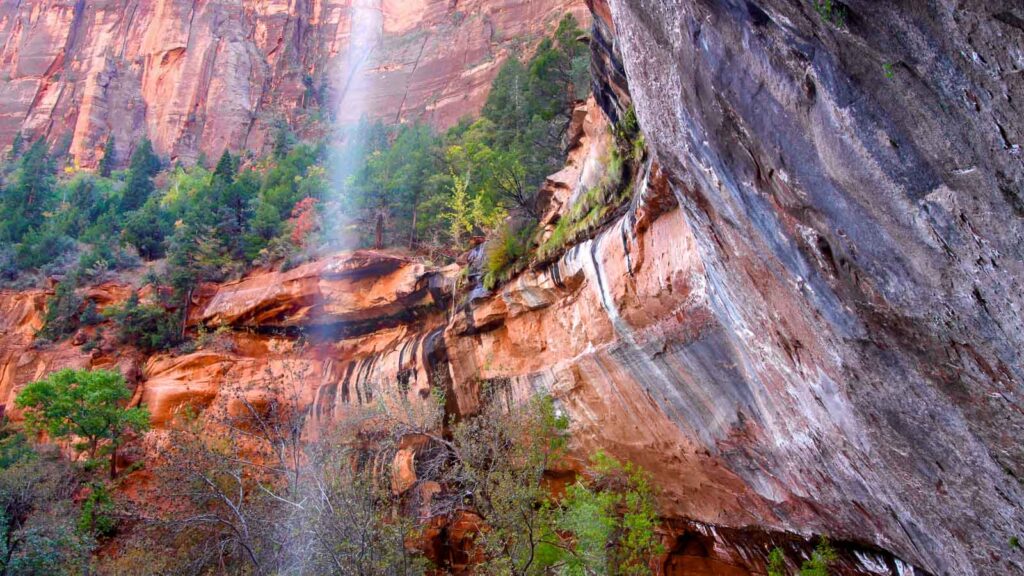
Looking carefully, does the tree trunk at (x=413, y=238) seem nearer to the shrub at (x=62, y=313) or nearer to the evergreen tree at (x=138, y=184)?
the shrub at (x=62, y=313)

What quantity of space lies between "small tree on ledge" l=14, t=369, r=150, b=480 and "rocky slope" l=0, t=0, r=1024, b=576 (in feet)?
48.5

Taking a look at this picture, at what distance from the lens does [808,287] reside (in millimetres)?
5930

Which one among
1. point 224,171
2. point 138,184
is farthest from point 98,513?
point 138,184

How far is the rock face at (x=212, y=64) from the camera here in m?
49.8

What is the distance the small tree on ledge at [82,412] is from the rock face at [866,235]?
65.2ft

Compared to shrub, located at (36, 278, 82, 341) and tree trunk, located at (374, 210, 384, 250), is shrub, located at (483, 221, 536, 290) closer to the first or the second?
tree trunk, located at (374, 210, 384, 250)

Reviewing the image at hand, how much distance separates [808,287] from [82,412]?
22.5 m

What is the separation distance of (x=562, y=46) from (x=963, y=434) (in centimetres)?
2583

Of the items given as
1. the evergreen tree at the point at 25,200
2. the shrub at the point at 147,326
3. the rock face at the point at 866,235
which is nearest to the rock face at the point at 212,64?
the evergreen tree at the point at 25,200

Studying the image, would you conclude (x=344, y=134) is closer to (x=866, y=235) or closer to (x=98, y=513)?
(x=98, y=513)

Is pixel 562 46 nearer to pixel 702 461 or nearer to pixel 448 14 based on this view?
pixel 702 461

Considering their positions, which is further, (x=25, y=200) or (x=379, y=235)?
(x=25, y=200)

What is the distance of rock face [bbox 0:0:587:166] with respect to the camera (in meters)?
49.8

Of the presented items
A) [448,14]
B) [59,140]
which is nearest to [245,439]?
[448,14]
